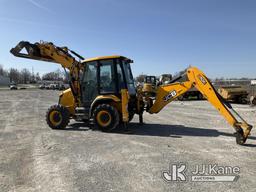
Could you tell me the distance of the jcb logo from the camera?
4840mm

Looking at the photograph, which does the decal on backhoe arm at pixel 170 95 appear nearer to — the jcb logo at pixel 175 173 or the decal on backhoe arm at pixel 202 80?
the decal on backhoe arm at pixel 202 80

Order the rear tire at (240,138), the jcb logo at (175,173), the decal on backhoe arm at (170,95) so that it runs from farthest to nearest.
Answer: the decal on backhoe arm at (170,95) < the rear tire at (240,138) < the jcb logo at (175,173)

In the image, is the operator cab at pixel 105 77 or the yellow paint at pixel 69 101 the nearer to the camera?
the operator cab at pixel 105 77

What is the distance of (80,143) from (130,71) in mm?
3784

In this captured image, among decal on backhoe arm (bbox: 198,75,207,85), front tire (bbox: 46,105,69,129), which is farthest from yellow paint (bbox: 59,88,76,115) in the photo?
decal on backhoe arm (bbox: 198,75,207,85)

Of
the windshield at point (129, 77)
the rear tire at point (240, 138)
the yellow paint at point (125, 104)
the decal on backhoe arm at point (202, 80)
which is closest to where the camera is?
the rear tire at point (240, 138)

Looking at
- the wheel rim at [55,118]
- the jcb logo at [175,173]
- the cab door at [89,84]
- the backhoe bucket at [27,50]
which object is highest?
the backhoe bucket at [27,50]

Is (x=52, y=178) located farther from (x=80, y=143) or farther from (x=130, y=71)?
(x=130, y=71)

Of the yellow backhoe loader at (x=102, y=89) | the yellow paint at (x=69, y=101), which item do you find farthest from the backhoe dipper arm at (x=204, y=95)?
the yellow paint at (x=69, y=101)

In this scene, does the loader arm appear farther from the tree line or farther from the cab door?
the tree line

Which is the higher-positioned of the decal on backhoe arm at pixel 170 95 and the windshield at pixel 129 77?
the windshield at pixel 129 77

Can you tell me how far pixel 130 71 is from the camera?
33.2 ft

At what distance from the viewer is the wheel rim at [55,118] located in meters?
9.86

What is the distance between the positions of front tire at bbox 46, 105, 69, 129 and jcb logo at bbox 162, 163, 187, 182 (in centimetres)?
548
